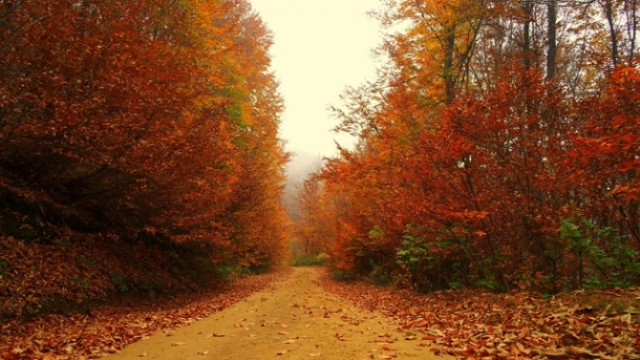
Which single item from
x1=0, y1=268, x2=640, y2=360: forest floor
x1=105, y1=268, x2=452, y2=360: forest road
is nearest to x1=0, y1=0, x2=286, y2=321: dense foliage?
x1=0, y1=268, x2=640, y2=360: forest floor

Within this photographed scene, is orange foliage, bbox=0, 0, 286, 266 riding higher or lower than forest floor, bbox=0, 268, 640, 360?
higher

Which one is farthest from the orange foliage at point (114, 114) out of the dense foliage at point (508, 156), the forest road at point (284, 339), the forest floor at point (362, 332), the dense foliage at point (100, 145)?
the dense foliage at point (508, 156)

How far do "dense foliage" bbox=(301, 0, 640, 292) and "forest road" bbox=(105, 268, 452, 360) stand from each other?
9.81 ft

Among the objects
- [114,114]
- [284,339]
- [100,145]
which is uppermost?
[114,114]

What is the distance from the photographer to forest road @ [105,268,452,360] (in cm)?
559

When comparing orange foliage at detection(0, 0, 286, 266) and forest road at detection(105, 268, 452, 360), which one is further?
orange foliage at detection(0, 0, 286, 266)

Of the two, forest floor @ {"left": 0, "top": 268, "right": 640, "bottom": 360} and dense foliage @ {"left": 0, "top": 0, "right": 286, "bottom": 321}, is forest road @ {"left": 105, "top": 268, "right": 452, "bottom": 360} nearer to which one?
forest floor @ {"left": 0, "top": 268, "right": 640, "bottom": 360}

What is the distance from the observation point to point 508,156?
8.91m

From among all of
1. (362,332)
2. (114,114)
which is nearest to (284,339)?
(362,332)

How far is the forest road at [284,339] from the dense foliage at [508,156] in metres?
2.99

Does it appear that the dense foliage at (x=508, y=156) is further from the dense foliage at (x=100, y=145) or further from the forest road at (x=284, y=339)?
the dense foliage at (x=100, y=145)

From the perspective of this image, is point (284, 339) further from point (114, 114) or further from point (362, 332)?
point (114, 114)

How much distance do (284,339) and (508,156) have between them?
5796 mm

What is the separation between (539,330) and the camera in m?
5.80
